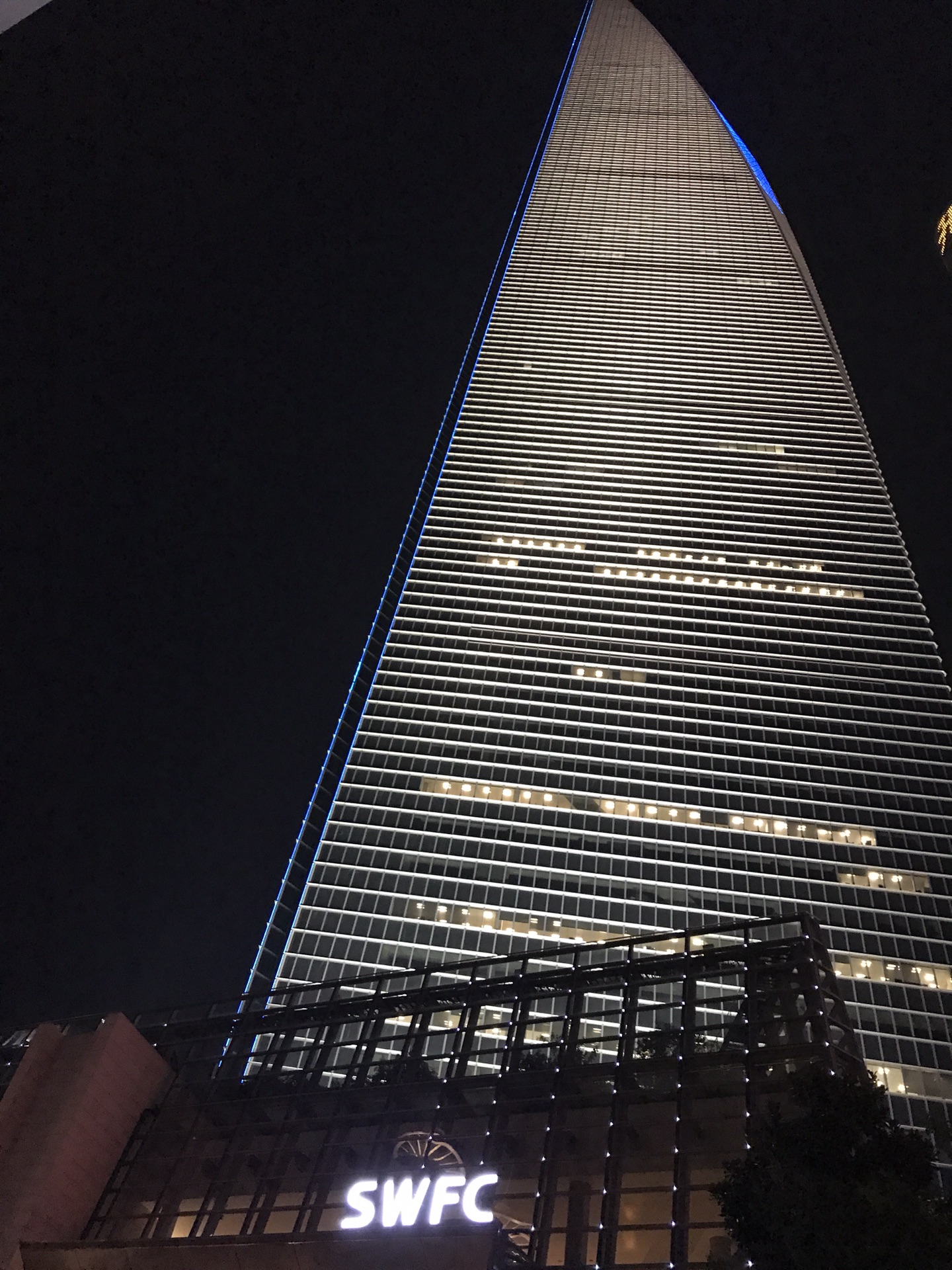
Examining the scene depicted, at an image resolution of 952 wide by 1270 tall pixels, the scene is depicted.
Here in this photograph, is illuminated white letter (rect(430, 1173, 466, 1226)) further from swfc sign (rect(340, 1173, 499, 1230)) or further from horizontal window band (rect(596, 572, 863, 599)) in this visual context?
horizontal window band (rect(596, 572, 863, 599))

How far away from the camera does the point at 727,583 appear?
454 ft

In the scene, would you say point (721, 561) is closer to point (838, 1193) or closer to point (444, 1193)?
point (444, 1193)

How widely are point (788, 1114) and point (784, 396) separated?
154379 millimetres

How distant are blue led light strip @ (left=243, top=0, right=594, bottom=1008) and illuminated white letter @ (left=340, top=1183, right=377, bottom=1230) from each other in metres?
55.7

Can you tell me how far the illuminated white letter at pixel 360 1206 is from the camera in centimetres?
2672

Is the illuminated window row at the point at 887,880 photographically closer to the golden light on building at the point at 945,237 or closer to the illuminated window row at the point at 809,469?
the golden light on building at the point at 945,237

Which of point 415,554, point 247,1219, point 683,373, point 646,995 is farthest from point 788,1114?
point 683,373

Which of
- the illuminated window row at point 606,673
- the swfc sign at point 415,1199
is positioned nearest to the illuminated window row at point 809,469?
the illuminated window row at point 606,673

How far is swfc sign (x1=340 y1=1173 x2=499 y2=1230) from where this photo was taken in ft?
85.0

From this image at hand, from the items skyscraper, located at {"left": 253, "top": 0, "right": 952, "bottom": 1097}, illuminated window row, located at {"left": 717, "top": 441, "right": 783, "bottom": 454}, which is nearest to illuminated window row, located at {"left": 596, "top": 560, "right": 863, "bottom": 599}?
skyscraper, located at {"left": 253, "top": 0, "right": 952, "bottom": 1097}

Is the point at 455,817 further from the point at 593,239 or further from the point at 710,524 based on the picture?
the point at 593,239

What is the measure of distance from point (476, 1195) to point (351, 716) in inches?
3973

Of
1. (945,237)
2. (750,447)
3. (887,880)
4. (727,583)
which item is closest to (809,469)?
(750,447)

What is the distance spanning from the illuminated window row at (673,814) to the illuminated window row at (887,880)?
374 cm
